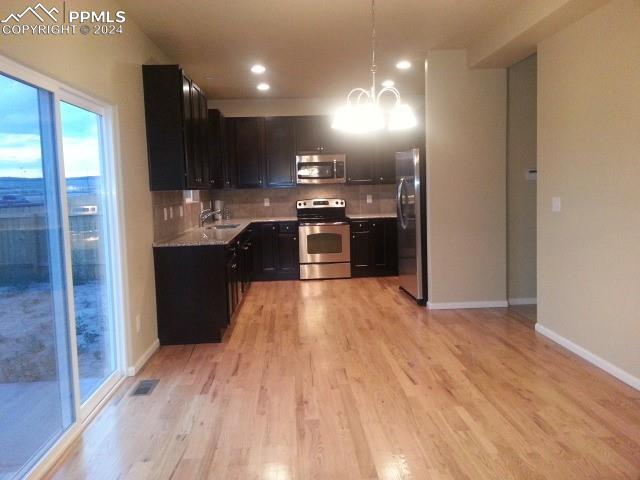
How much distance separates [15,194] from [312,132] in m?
5.74

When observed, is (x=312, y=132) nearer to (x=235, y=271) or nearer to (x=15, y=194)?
(x=235, y=271)

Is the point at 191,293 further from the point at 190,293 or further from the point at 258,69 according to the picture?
the point at 258,69

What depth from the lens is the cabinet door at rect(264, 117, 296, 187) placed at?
7762 millimetres

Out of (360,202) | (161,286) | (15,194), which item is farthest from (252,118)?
(15,194)

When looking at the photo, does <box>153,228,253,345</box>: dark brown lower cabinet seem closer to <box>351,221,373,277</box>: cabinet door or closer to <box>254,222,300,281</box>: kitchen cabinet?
<box>254,222,300,281</box>: kitchen cabinet

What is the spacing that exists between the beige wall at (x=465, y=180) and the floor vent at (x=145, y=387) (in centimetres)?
309

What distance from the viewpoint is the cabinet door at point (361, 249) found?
761 cm

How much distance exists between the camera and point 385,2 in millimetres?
3902

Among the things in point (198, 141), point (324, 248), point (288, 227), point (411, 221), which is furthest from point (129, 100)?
point (324, 248)

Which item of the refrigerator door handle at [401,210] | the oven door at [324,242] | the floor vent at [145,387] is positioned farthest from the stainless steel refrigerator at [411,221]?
the floor vent at [145,387]

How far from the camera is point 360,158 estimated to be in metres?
7.91

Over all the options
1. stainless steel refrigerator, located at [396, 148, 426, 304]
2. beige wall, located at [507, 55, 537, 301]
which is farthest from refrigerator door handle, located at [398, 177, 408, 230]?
beige wall, located at [507, 55, 537, 301]

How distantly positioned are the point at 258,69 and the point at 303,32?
1.43 metres

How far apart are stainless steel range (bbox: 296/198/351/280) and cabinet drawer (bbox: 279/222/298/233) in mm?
82
